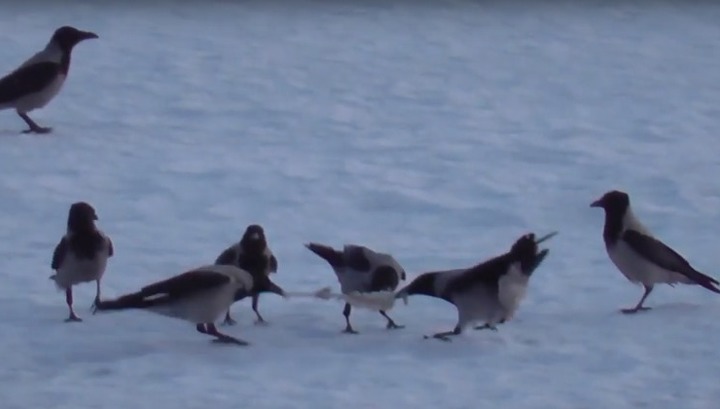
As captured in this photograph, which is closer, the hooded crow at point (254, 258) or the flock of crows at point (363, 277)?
the flock of crows at point (363, 277)

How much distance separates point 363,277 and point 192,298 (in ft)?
2.55

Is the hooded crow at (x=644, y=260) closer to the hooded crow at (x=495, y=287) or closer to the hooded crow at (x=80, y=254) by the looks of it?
the hooded crow at (x=495, y=287)

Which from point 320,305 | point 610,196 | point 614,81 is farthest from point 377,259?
point 614,81

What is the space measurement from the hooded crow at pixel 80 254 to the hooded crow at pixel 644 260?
1.97 meters

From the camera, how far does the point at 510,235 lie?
7332 millimetres

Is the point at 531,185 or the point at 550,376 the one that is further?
the point at 531,185

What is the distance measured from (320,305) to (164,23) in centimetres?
646

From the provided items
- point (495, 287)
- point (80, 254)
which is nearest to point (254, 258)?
point (80, 254)

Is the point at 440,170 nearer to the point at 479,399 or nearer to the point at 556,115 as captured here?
the point at 556,115

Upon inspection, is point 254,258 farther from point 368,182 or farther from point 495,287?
point 368,182

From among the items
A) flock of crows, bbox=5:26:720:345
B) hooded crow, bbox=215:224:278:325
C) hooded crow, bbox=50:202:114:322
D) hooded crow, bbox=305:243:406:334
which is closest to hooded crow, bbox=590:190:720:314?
flock of crows, bbox=5:26:720:345

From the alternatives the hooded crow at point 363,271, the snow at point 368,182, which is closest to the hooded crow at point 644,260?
the snow at point 368,182

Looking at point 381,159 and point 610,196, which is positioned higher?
point 610,196

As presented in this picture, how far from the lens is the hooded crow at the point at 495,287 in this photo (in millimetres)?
5391
